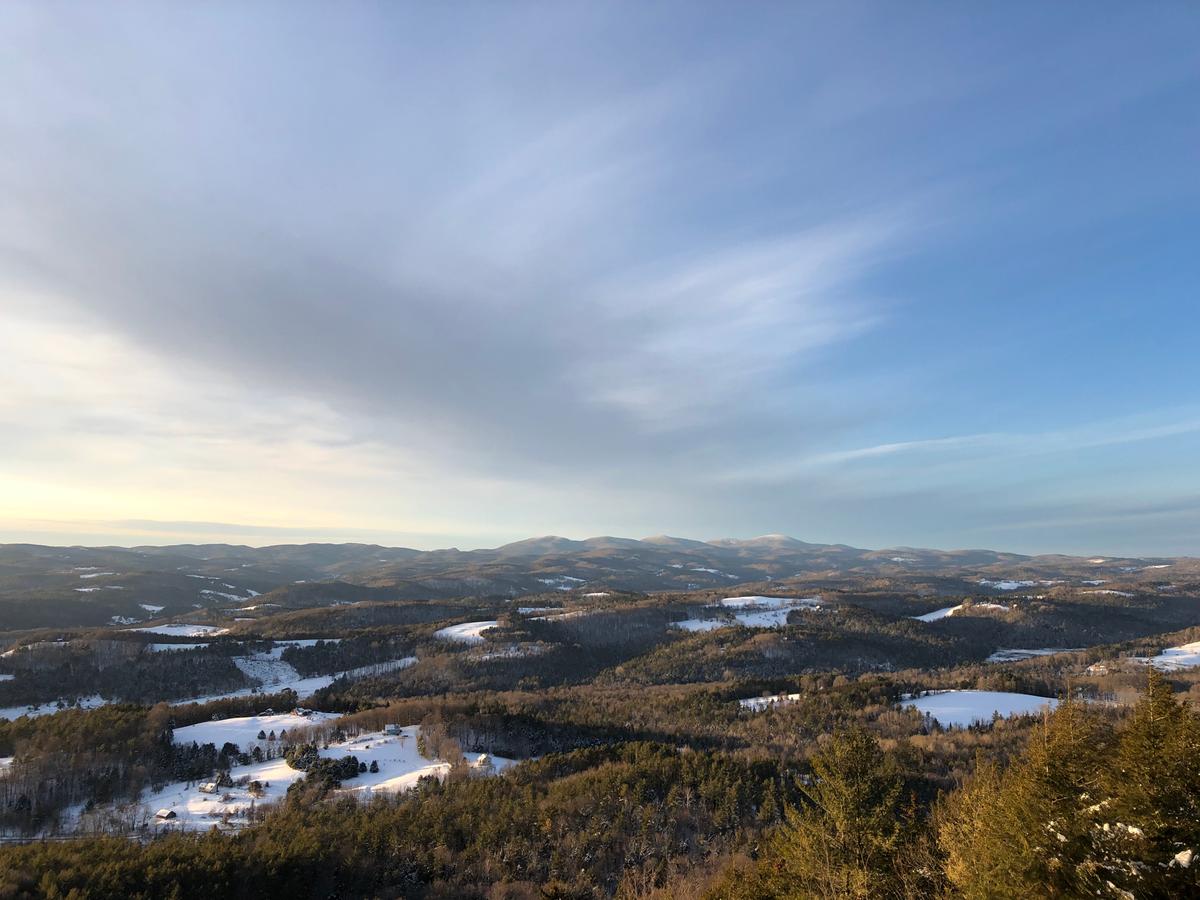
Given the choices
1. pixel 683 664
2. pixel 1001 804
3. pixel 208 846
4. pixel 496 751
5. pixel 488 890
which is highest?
pixel 1001 804


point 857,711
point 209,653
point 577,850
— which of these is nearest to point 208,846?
point 577,850

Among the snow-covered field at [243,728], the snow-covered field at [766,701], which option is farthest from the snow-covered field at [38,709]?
the snow-covered field at [766,701]

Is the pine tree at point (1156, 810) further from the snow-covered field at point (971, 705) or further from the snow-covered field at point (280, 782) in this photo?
the snow-covered field at point (971, 705)

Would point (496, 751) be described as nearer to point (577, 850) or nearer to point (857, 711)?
point (577, 850)

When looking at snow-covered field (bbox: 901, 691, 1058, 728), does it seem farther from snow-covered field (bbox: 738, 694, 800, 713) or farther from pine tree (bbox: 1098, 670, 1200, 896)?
pine tree (bbox: 1098, 670, 1200, 896)

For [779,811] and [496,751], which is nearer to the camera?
[779,811]
